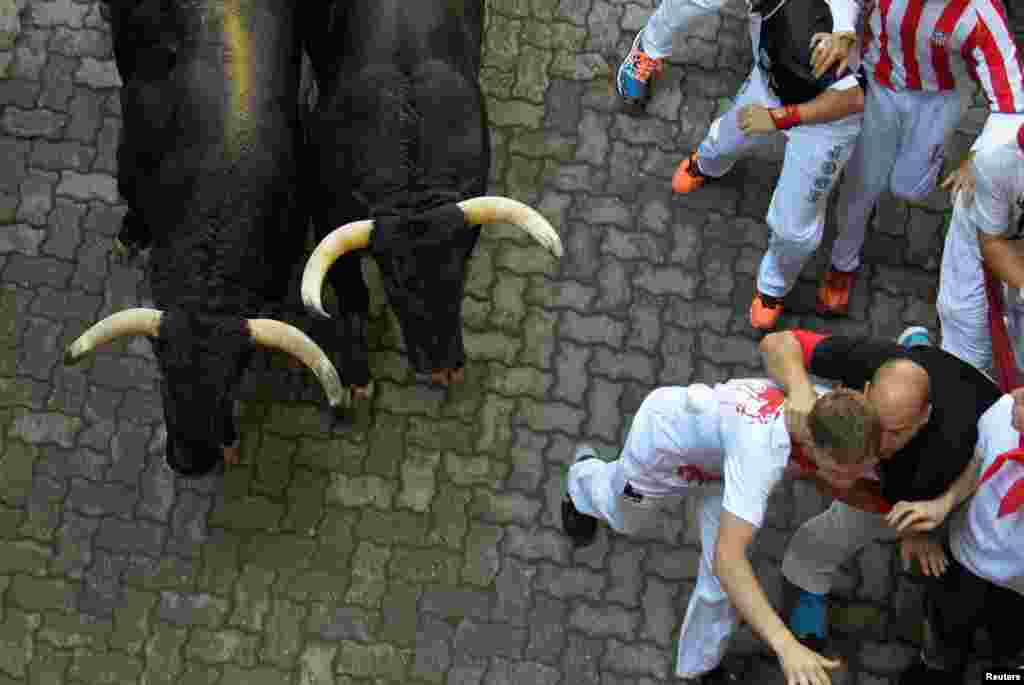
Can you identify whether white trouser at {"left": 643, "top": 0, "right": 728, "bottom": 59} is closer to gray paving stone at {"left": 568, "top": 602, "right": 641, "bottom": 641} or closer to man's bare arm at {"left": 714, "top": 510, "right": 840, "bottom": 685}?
gray paving stone at {"left": 568, "top": 602, "right": 641, "bottom": 641}

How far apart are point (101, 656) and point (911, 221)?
4852 millimetres

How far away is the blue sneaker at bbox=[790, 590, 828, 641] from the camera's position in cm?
595

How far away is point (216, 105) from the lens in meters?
5.83

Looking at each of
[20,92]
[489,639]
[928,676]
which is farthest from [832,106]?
[20,92]

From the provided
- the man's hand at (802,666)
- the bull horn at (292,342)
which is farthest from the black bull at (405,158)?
the man's hand at (802,666)

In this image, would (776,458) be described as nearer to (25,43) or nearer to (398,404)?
(398,404)

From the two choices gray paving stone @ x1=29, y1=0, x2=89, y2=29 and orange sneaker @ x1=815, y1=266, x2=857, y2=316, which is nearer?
orange sneaker @ x1=815, y1=266, x2=857, y2=316

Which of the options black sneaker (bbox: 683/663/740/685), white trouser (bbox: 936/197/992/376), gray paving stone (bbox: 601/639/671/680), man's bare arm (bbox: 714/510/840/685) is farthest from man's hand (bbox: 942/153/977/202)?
gray paving stone (bbox: 601/639/671/680)

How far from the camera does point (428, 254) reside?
5.43 m

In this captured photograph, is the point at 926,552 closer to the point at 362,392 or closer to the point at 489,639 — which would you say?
the point at 489,639

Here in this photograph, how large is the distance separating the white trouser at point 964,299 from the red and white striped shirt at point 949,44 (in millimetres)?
577

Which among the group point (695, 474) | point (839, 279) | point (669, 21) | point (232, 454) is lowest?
point (232, 454)

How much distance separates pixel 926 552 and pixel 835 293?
2.10 m

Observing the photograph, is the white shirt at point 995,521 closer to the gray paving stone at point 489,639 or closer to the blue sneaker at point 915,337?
the blue sneaker at point 915,337
